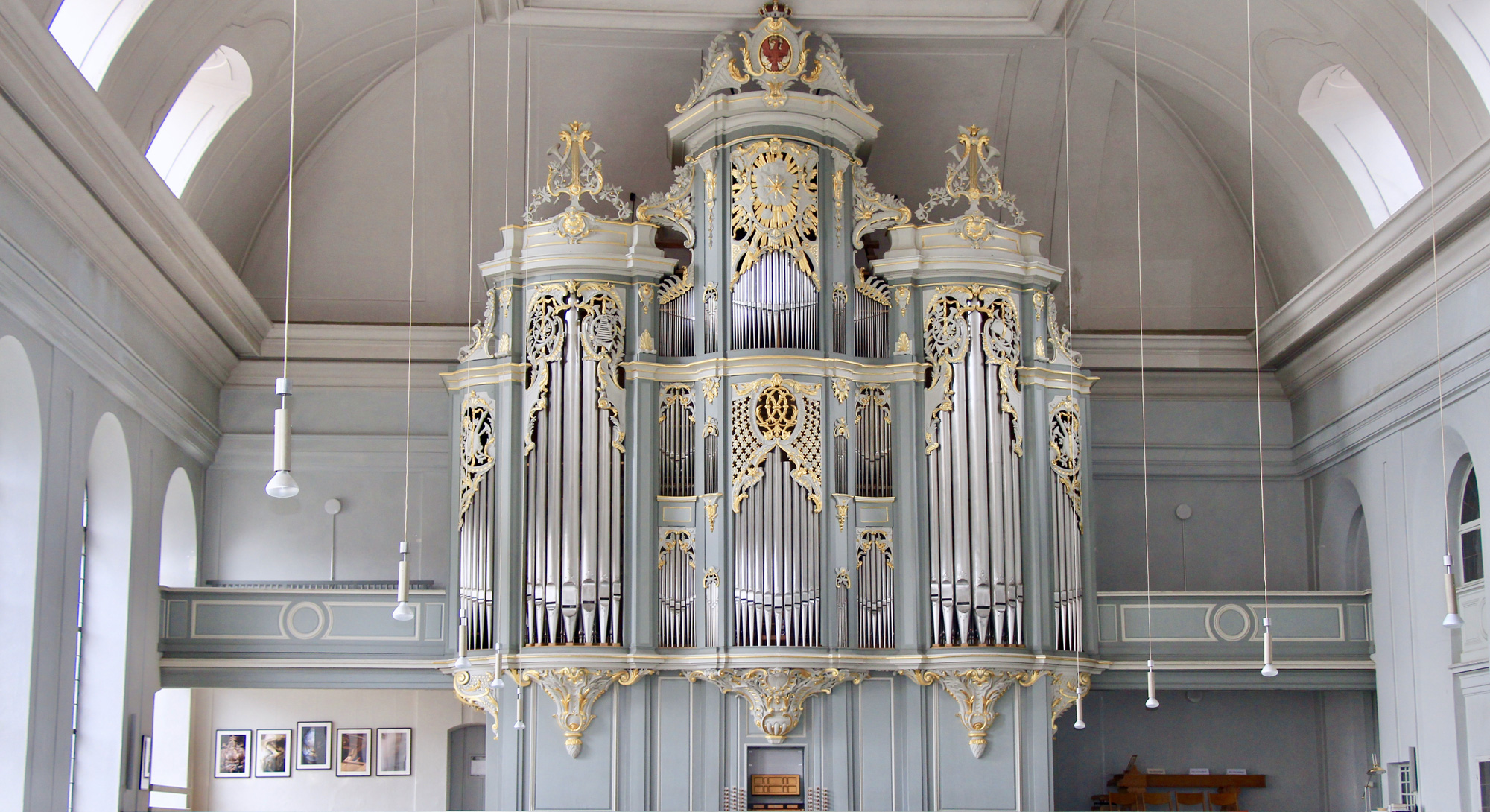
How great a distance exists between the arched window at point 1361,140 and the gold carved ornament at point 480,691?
459 inches

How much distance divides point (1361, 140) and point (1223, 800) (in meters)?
8.67

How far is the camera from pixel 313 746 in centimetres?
2245

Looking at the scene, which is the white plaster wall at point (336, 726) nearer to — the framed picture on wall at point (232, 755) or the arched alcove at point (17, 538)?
the framed picture on wall at point (232, 755)

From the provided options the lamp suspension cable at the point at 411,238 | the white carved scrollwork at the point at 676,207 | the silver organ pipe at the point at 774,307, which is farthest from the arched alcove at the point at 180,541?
the silver organ pipe at the point at 774,307

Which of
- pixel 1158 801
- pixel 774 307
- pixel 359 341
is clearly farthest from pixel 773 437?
pixel 1158 801

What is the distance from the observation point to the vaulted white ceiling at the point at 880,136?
20484 mm

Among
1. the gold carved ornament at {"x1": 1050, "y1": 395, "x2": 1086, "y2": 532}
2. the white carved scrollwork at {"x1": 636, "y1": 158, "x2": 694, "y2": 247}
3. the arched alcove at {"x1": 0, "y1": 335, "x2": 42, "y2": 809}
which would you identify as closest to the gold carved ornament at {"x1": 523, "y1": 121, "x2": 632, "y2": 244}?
the white carved scrollwork at {"x1": 636, "y1": 158, "x2": 694, "y2": 247}

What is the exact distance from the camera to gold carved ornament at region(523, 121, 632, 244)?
19797mm

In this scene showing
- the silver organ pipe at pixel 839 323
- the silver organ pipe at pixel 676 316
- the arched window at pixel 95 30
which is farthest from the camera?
the silver organ pipe at pixel 676 316

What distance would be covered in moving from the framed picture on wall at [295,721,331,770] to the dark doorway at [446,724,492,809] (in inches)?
65.0

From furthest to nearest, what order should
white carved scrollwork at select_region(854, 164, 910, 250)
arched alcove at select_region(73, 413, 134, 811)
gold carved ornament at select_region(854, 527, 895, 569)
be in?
white carved scrollwork at select_region(854, 164, 910, 250) → gold carved ornament at select_region(854, 527, 895, 569) → arched alcove at select_region(73, 413, 134, 811)

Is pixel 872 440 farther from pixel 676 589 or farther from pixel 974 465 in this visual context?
pixel 676 589

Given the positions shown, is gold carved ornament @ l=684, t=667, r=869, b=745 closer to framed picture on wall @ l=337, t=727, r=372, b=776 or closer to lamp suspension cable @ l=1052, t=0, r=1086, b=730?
lamp suspension cable @ l=1052, t=0, r=1086, b=730

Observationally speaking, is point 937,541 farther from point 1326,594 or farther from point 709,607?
point 1326,594
